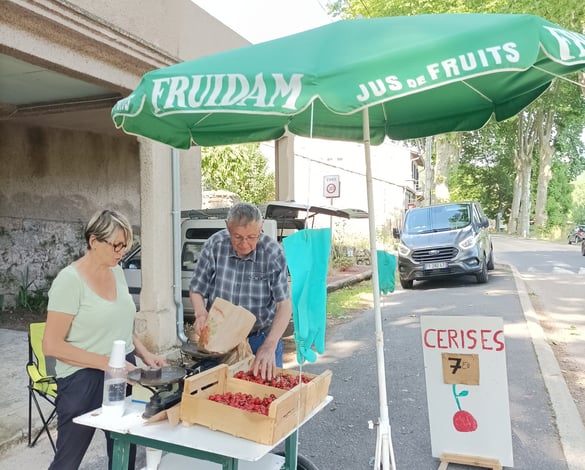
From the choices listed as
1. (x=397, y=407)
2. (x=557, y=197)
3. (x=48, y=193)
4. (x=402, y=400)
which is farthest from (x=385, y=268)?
(x=557, y=197)

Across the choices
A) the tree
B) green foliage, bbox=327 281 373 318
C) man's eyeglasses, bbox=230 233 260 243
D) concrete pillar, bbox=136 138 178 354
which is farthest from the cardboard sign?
the tree

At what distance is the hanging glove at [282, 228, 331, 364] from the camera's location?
7.97ft

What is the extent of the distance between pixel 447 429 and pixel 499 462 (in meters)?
0.38

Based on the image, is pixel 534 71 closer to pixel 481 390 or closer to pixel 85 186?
pixel 481 390

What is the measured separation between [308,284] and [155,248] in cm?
411

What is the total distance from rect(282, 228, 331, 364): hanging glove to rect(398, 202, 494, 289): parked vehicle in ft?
31.5

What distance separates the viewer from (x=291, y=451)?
9.14 ft

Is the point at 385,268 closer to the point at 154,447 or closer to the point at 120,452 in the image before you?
the point at 154,447

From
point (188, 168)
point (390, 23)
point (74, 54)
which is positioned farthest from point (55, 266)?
point (390, 23)

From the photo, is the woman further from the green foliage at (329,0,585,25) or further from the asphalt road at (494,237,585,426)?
the green foliage at (329,0,585,25)

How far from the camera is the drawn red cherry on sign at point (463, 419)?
3.52 meters

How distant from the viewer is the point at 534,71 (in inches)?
126

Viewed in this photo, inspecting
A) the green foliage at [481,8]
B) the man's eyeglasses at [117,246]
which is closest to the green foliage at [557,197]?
the green foliage at [481,8]

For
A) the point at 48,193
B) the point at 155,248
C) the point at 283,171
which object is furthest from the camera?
the point at 283,171
